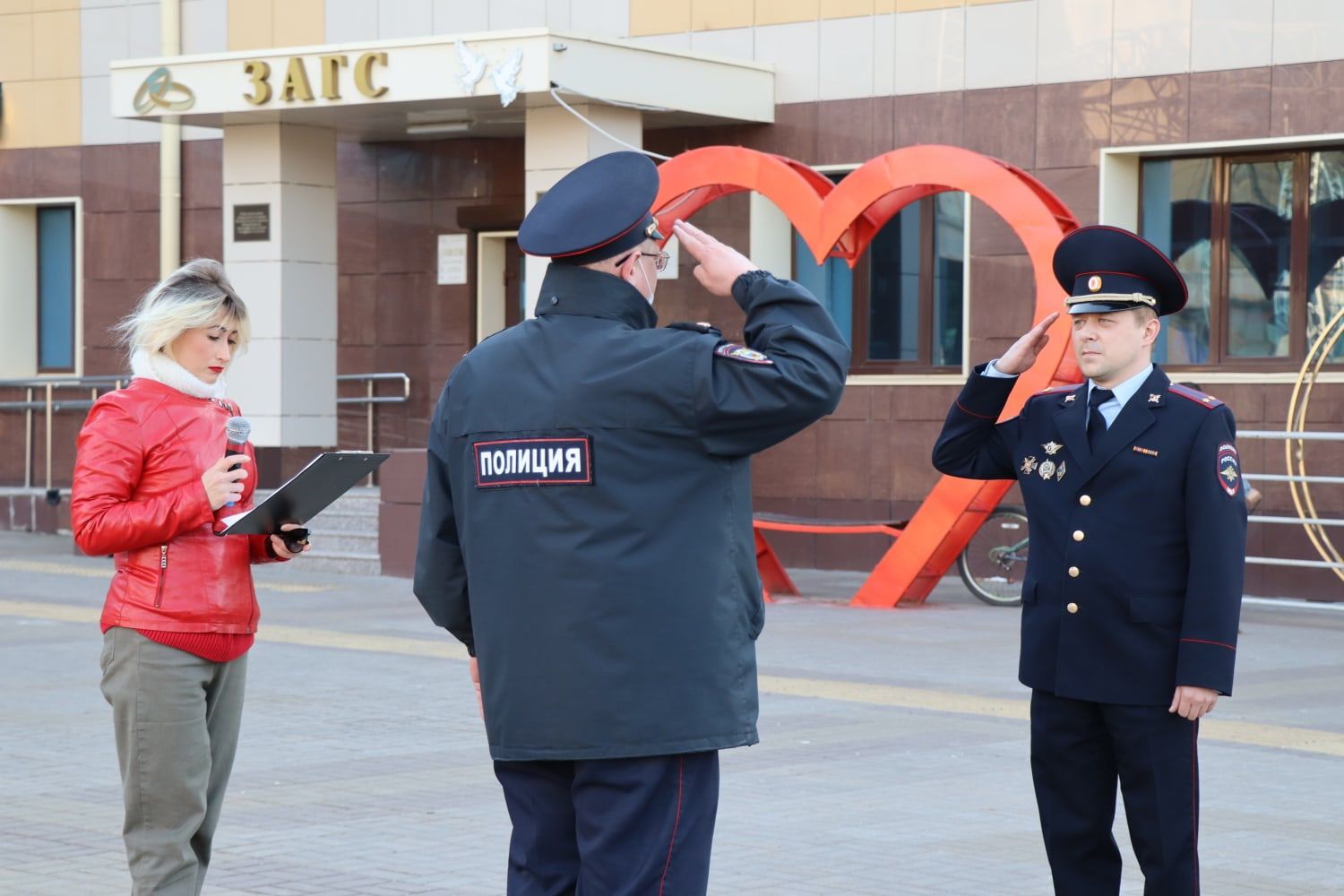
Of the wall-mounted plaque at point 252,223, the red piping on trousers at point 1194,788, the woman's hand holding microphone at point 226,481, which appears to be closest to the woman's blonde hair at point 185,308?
the woman's hand holding microphone at point 226,481

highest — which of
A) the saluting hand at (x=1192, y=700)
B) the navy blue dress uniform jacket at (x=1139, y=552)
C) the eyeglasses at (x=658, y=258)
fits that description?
the eyeglasses at (x=658, y=258)

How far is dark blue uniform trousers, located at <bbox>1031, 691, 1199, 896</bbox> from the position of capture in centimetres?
461

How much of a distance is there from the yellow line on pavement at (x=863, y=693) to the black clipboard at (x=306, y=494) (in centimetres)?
510

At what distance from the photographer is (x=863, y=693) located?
1024 centimetres

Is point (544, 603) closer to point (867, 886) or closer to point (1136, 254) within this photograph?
point (1136, 254)

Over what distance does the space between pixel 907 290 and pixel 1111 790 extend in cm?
1267

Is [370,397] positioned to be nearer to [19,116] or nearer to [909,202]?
[19,116]

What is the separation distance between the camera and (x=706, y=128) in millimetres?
17734

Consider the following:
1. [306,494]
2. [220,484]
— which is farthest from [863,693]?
[220,484]

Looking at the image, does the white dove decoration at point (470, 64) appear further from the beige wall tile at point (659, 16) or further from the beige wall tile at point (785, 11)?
the beige wall tile at point (785, 11)

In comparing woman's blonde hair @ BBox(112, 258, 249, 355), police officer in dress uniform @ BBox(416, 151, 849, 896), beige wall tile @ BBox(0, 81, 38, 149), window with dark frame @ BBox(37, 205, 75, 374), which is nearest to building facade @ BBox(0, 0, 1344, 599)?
beige wall tile @ BBox(0, 81, 38, 149)

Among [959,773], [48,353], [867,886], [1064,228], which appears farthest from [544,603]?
[48,353]

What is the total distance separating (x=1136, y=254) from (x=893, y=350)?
1244 centimetres

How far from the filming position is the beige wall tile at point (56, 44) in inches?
834
